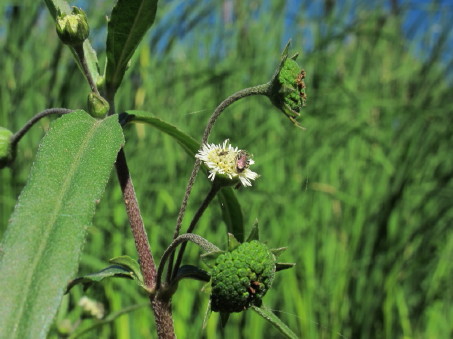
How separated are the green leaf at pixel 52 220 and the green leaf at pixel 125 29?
0.10 meters

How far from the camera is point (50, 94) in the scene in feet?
8.43

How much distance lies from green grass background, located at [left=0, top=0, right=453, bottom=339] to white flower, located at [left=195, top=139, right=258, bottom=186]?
133 centimetres

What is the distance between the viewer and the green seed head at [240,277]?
700 mm

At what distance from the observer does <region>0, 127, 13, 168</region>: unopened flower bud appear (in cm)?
94

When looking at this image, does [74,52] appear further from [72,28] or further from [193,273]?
[193,273]

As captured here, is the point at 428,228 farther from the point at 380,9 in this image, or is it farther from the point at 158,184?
the point at 380,9

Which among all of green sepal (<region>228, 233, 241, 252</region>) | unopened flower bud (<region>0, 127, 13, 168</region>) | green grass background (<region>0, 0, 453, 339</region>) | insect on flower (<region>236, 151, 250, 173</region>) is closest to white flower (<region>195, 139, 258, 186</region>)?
insect on flower (<region>236, 151, 250, 173</region>)

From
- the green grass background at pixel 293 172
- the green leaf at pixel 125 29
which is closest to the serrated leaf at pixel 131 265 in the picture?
the green leaf at pixel 125 29

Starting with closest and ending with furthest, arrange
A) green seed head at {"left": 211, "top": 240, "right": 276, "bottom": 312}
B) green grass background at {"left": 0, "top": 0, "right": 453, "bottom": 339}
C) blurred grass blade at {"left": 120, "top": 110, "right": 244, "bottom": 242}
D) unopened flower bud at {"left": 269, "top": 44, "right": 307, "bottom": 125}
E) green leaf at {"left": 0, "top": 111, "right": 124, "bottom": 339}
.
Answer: green leaf at {"left": 0, "top": 111, "right": 124, "bottom": 339}, green seed head at {"left": 211, "top": 240, "right": 276, "bottom": 312}, unopened flower bud at {"left": 269, "top": 44, "right": 307, "bottom": 125}, blurred grass blade at {"left": 120, "top": 110, "right": 244, "bottom": 242}, green grass background at {"left": 0, "top": 0, "right": 453, "bottom": 339}

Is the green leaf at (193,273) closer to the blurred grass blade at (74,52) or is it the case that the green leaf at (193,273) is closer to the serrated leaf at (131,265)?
the serrated leaf at (131,265)

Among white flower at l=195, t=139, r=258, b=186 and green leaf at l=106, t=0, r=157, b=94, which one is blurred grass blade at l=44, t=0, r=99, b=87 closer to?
green leaf at l=106, t=0, r=157, b=94

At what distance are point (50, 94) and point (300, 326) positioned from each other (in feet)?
4.17

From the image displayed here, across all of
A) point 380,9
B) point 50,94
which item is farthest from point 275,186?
point 380,9

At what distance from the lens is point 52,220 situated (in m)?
0.64
